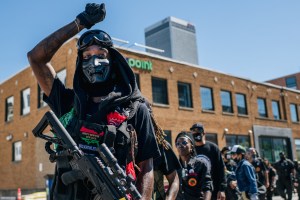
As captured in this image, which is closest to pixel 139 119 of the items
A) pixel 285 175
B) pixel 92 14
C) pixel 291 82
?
pixel 92 14

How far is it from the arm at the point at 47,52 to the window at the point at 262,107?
93.7 ft

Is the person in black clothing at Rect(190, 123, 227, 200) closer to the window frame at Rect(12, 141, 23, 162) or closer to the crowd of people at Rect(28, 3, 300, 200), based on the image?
the crowd of people at Rect(28, 3, 300, 200)

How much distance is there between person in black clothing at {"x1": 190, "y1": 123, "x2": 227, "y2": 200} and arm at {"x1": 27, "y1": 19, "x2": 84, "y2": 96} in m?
3.20

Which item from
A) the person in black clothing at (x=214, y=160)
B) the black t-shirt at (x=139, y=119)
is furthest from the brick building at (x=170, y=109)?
the black t-shirt at (x=139, y=119)

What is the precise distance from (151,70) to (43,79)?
61.5 ft

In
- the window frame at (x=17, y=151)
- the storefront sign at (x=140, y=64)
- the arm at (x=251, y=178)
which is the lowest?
the arm at (x=251, y=178)

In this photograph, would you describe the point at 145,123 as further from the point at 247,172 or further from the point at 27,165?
the point at 27,165

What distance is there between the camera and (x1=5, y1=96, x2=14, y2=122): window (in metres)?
26.0

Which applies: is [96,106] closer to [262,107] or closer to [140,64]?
[140,64]

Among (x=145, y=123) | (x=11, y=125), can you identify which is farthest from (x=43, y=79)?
(x=11, y=125)

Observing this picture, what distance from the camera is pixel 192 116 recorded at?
23516 millimetres

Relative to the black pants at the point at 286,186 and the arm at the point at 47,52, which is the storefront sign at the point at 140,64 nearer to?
the black pants at the point at 286,186

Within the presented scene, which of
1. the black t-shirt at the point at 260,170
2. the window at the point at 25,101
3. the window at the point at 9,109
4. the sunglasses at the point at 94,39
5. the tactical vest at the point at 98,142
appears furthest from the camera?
the window at the point at 9,109

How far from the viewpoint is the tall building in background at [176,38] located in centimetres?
15888
